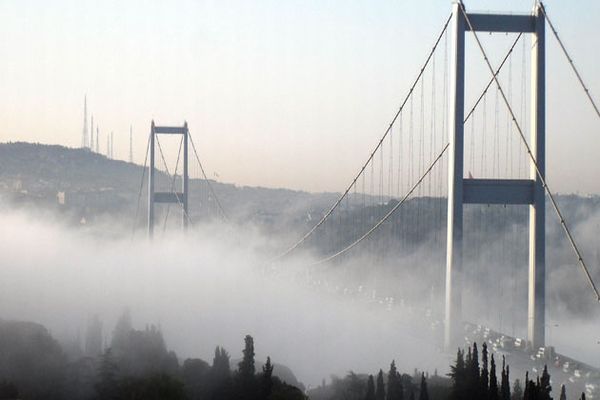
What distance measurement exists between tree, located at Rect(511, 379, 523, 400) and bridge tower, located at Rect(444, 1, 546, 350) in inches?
185

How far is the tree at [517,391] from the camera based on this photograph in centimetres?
3832

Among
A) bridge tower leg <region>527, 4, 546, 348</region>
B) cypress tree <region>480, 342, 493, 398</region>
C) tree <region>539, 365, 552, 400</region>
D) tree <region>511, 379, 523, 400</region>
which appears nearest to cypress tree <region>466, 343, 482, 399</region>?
cypress tree <region>480, 342, 493, 398</region>

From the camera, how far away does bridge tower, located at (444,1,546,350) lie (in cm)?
3288

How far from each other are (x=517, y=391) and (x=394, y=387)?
7619mm

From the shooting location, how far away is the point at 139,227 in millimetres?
192375

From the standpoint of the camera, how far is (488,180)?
3341cm

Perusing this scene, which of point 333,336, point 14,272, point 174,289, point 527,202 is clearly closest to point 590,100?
point 527,202

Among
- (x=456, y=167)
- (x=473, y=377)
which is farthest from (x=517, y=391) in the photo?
(x=456, y=167)

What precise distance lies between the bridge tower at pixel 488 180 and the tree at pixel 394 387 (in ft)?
35.7

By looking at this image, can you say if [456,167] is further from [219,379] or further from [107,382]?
[107,382]

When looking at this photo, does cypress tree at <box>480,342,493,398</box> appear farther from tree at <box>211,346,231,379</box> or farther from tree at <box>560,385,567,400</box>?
tree at <box>211,346,231,379</box>

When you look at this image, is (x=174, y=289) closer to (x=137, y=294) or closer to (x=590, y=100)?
(x=137, y=294)

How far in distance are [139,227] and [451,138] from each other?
163m

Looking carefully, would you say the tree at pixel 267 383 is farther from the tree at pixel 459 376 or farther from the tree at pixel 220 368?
the tree at pixel 459 376
